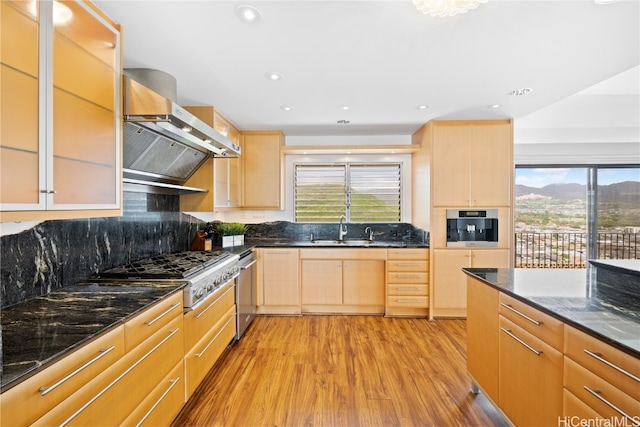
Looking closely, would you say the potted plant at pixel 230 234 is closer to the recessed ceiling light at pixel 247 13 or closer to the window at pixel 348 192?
the window at pixel 348 192

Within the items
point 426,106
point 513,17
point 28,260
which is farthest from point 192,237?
point 513,17

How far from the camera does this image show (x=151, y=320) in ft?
4.65

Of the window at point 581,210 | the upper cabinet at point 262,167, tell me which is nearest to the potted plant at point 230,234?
the upper cabinet at point 262,167

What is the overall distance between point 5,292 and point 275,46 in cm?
201

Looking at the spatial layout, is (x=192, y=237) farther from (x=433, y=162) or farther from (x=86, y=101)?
(x=433, y=162)

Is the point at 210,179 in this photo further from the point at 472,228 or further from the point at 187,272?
the point at 472,228

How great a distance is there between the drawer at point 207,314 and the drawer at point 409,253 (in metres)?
1.99

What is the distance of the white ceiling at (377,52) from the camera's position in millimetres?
1472

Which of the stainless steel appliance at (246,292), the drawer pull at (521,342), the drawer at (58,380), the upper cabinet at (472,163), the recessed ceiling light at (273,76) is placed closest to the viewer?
the drawer at (58,380)

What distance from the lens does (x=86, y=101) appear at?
1.36 meters

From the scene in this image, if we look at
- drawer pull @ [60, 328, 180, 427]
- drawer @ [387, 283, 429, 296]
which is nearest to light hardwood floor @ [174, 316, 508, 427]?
drawer @ [387, 283, 429, 296]

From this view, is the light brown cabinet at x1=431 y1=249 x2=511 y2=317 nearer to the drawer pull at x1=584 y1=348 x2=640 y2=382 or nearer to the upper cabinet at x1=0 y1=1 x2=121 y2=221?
the drawer pull at x1=584 y1=348 x2=640 y2=382

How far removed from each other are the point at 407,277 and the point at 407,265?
0.51 feet

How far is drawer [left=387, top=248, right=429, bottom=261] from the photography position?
3.42 m
